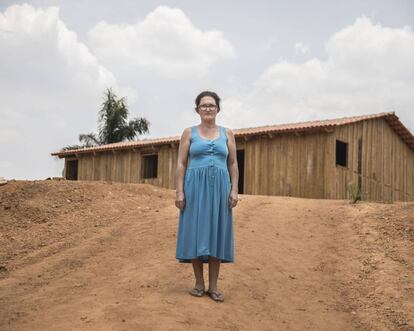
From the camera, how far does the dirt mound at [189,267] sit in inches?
190

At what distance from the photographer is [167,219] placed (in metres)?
9.49

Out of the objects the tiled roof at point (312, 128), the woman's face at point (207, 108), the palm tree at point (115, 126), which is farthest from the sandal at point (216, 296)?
the palm tree at point (115, 126)

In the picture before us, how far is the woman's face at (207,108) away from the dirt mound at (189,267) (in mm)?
1695

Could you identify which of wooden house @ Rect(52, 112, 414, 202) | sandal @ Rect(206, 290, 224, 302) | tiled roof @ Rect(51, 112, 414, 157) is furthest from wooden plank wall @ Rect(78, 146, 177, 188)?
sandal @ Rect(206, 290, 224, 302)

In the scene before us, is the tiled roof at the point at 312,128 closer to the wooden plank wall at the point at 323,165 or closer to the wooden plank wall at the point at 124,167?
the wooden plank wall at the point at 323,165

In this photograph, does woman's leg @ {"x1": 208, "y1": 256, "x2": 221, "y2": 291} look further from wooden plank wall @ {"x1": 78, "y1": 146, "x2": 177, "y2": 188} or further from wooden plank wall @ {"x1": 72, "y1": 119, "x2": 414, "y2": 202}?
wooden plank wall @ {"x1": 78, "y1": 146, "x2": 177, "y2": 188}

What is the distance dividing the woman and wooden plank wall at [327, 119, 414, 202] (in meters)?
11.0

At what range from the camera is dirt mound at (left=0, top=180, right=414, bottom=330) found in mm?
4828

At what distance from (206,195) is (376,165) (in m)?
14.3

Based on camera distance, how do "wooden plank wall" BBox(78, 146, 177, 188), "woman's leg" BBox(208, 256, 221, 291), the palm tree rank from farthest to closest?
1. the palm tree
2. "wooden plank wall" BBox(78, 146, 177, 188)
3. "woman's leg" BBox(208, 256, 221, 291)

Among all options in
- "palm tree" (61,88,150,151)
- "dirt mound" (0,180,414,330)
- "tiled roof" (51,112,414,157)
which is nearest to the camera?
"dirt mound" (0,180,414,330)

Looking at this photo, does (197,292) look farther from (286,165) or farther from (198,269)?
(286,165)

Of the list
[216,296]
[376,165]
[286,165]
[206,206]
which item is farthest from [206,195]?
[376,165]

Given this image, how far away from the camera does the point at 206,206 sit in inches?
194
